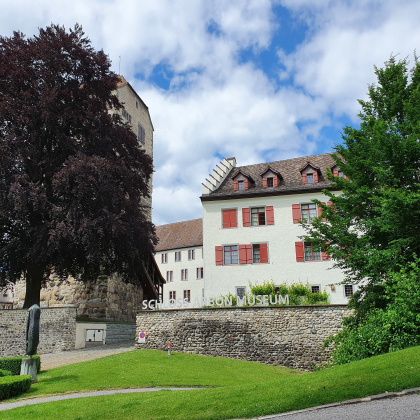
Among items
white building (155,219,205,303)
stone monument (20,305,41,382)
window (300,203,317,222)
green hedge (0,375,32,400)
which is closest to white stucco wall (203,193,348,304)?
window (300,203,317,222)

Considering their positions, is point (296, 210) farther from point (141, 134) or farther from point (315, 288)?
point (141, 134)

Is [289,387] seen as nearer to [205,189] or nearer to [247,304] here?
[247,304]

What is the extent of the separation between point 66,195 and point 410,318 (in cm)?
1866

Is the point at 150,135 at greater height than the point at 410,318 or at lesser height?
greater

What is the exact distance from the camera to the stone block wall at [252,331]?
22734 millimetres

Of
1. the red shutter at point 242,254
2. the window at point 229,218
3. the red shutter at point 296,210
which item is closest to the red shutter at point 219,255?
the red shutter at point 242,254

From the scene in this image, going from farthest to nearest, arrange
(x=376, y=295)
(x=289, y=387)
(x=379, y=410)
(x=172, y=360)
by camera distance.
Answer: (x=172, y=360)
(x=376, y=295)
(x=289, y=387)
(x=379, y=410)

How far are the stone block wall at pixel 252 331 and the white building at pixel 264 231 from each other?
4628 mm

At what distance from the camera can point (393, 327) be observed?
15273 mm

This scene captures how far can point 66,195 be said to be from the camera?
25.7 metres

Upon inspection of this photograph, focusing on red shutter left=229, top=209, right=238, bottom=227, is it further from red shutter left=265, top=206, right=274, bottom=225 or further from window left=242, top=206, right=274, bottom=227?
Answer: red shutter left=265, top=206, right=274, bottom=225

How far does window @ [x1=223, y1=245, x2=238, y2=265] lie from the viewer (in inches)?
1189

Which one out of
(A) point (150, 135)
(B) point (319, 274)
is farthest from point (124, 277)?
(A) point (150, 135)

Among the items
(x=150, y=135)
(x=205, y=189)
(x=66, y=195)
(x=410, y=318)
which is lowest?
(x=410, y=318)
